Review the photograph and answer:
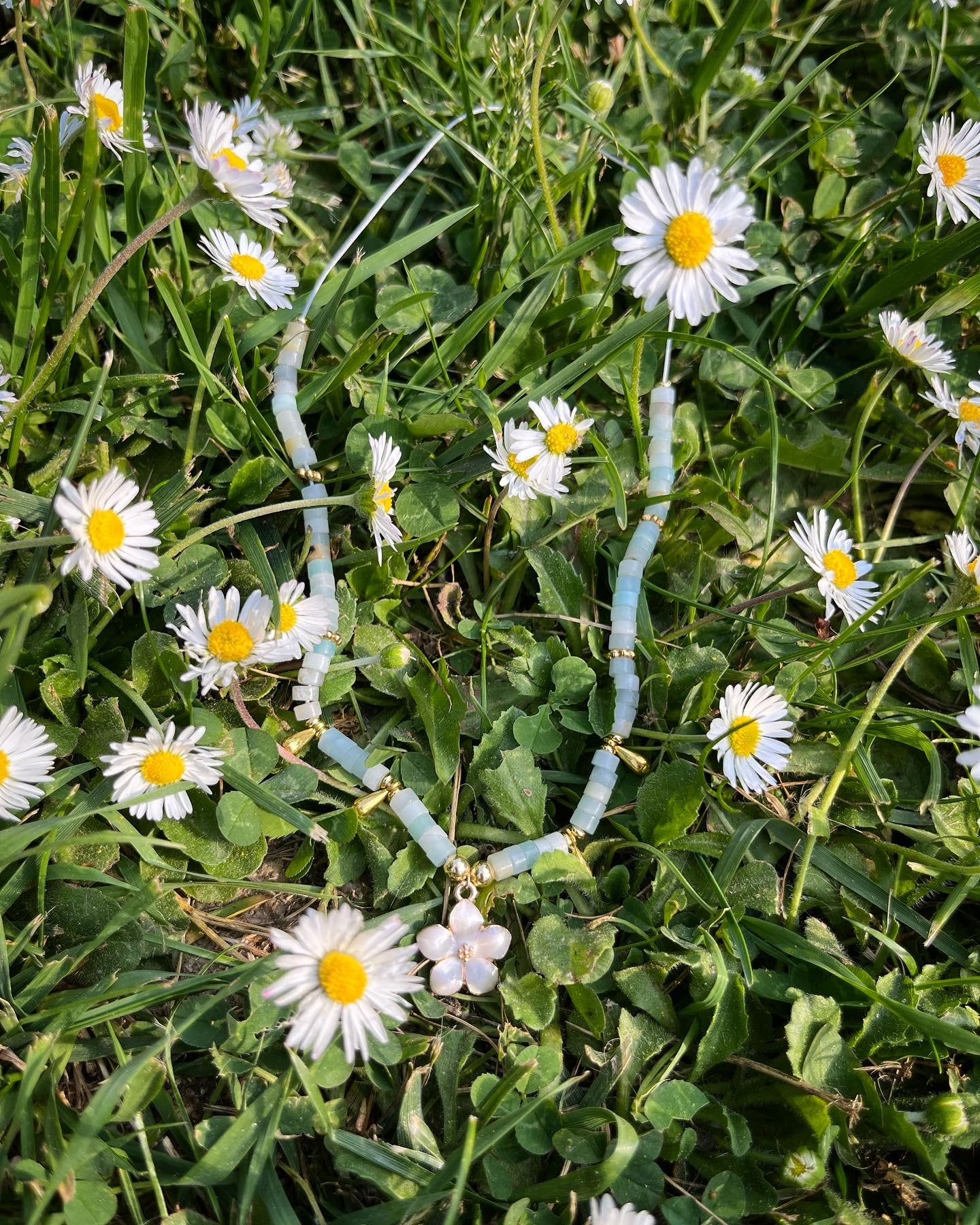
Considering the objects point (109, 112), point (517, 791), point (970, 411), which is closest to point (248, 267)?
point (109, 112)

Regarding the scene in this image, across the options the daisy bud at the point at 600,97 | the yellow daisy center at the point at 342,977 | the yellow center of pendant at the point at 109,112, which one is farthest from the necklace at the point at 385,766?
the daisy bud at the point at 600,97

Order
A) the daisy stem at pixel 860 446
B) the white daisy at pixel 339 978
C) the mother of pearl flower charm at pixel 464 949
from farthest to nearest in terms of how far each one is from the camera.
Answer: the daisy stem at pixel 860 446, the mother of pearl flower charm at pixel 464 949, the white daisy at pixel 339 978

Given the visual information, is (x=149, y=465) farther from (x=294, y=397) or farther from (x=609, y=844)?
(x=609, y=844)

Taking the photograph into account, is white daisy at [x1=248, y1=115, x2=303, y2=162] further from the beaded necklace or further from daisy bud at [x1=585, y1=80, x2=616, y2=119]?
daisy bud at [x1=585, y1=80, x2=616, y2=119]

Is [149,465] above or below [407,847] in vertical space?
above

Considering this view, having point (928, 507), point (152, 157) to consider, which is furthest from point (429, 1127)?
point (152, 157)

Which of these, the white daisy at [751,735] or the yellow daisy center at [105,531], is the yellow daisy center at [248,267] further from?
the white daisy at [751,735]
